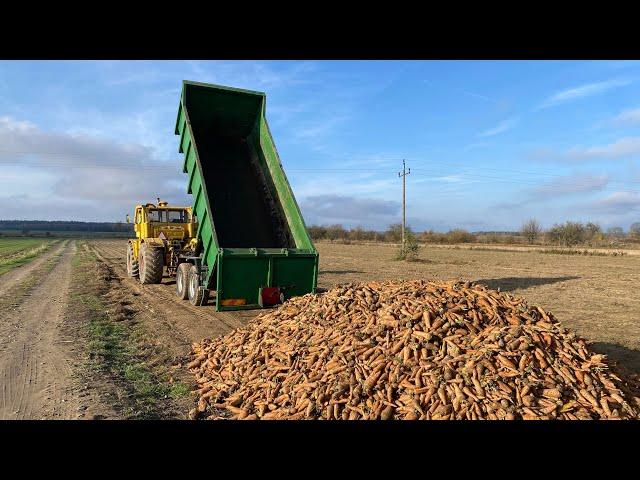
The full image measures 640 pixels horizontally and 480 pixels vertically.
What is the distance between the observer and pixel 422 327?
5188 mm

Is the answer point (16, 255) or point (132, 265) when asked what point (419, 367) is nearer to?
point (132, 265)

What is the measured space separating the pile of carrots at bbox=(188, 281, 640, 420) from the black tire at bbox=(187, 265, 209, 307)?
3753 mm

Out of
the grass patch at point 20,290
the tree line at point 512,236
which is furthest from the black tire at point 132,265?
the tree line at point 512,236

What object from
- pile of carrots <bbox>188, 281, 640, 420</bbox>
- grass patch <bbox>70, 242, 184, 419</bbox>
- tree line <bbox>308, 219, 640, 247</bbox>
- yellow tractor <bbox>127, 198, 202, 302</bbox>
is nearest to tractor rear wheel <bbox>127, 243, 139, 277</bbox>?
yellow tractor <bbox>127, 198, 202, 302</bbox>

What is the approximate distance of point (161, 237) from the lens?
13531 millimetres

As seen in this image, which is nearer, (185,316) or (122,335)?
(122,335)

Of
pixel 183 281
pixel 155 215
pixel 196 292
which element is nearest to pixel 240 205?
pixel 196 292

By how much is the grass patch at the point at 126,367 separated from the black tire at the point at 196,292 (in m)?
1.58

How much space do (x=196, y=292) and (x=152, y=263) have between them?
12.4 feet

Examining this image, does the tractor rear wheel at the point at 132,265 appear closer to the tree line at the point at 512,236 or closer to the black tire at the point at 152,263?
the black tire at the point at 152,263

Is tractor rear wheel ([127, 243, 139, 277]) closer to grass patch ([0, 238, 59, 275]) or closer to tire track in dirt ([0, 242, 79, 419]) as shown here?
tire track in dirt ([0, 242, 79, 419])

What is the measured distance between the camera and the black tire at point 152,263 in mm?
13250
